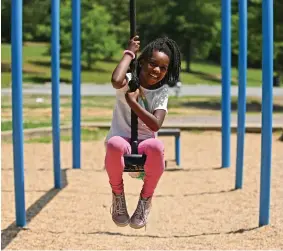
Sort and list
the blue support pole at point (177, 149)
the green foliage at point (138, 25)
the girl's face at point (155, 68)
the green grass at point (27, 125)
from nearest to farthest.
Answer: the girl's face at point (155, 68) → the blue support pole at point (177, 149) → the green grass at point (27, 125) → the green foliage at point (138, 25)

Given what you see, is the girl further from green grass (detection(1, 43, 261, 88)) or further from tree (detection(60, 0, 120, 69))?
tree (detection(60, 0, 120, 69))

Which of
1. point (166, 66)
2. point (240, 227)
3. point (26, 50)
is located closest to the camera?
point (166, 66)

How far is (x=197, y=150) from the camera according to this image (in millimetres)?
13133

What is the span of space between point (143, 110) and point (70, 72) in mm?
36575

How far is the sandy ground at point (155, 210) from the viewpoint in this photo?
6445mm

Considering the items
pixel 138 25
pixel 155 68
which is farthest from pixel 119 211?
pixel 138 25

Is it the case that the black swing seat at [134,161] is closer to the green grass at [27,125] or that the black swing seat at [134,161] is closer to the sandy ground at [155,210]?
the sandy ground at [155,210]

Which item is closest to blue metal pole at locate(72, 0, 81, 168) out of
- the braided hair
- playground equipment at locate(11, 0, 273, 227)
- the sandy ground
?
playground equipment at locate(11, 0, 273, 227)

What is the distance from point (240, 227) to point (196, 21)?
125ft

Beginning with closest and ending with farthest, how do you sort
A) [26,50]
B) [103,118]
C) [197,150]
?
[197,150], [103,118], [26,50]

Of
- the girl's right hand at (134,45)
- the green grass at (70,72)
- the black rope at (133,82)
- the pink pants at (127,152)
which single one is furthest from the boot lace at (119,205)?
the green grass at (70,72)

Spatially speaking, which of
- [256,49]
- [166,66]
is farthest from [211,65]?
[166,66]

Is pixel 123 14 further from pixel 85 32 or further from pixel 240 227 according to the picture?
pixel 240 227

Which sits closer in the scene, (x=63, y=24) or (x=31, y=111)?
(x=31, y=111)
